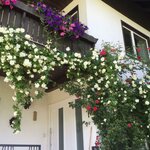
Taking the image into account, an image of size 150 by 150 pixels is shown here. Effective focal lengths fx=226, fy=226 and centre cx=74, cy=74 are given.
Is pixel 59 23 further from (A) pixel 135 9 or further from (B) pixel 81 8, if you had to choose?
(A) pixel 135 9

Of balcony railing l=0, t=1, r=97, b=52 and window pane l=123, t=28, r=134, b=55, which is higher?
window pane l=123, t=28, r=134, b=55

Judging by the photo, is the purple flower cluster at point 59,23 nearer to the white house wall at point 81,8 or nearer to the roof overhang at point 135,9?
the white house wall at point 81,8

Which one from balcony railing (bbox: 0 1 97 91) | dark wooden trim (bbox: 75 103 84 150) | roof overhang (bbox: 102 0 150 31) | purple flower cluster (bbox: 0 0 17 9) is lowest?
dark wooden trim (bbox: 75 103 84 150)

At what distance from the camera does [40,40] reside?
410 centimetres

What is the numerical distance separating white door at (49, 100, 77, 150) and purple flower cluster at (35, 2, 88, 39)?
206cm

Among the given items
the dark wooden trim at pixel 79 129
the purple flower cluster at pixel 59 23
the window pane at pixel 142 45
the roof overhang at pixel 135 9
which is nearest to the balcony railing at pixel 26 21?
the purple flower cluster at pixel 59 23

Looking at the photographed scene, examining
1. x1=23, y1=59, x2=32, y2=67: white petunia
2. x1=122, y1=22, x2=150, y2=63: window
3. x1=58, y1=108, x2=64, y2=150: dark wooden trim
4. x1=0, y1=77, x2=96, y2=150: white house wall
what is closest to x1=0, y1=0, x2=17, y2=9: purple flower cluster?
x1=23, y1=59, x2=32, y2=67: white petunia

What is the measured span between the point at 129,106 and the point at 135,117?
391 millimetres

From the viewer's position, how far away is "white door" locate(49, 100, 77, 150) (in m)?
5.46

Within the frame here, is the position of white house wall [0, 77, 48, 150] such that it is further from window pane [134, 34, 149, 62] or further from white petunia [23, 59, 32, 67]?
window pane [134, 34, 149, 62]

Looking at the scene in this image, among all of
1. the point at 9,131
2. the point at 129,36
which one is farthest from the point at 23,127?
the point at 129,36

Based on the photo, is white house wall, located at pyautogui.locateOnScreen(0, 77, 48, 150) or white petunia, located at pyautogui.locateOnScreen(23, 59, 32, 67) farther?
white house wall, located at pyautogui.locateOnScreen(0, 77, 48, 150)

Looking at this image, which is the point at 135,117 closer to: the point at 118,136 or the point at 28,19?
the point at 118,136

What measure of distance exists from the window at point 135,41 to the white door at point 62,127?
2.48 metres
